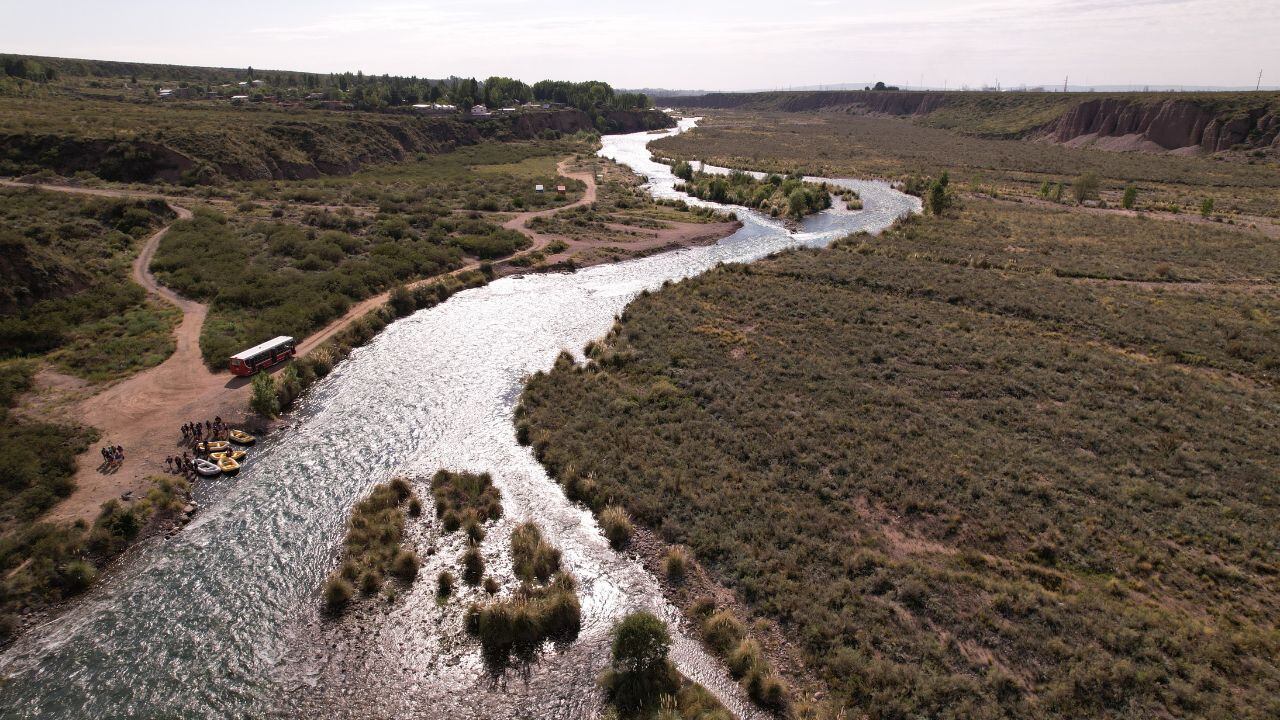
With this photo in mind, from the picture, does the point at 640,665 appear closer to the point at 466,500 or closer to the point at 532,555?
the point at 532,555

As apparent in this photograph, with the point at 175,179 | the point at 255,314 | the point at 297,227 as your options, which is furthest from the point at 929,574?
the point at 175,179

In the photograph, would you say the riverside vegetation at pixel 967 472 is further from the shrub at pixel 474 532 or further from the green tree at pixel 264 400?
the green tree at pixel 264 400

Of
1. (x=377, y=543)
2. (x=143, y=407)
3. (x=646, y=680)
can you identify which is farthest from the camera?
(x=143, y=407)

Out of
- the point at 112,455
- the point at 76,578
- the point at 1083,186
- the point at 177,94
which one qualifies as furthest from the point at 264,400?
the point at 177,94

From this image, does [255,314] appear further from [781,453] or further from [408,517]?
[781,453]

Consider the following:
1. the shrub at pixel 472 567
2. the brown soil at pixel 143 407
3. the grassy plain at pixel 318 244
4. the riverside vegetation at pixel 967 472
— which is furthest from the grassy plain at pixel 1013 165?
the brown soil at pixel 143 407
